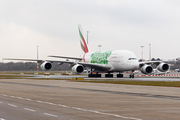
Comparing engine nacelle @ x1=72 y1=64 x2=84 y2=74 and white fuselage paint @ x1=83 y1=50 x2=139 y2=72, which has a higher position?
white fuselage paint @ x1=83 y1=50 x2=139 y2=72

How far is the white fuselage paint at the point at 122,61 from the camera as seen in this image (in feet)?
201

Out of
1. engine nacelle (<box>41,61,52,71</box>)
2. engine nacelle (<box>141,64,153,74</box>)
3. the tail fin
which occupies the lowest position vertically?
engine nacelle (<box>141,64,153,74</box>)

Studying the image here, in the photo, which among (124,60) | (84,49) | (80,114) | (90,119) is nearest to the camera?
(90,119)

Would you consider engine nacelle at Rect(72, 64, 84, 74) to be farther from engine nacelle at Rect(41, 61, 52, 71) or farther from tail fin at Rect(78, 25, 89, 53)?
tail fin at Rect(78, 25, 89, 53)

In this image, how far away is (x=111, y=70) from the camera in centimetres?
6606

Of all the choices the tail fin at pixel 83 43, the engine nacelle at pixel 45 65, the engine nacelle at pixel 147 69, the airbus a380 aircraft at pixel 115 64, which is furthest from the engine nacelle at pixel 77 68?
the tail fin at pixel 83 43

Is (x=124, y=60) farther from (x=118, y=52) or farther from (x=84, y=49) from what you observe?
(x=84, y=49)

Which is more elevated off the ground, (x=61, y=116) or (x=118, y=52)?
(x=118, y=52)

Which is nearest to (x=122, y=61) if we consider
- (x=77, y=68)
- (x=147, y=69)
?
(x=147, y=69)

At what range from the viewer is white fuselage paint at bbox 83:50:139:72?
61.1 meters

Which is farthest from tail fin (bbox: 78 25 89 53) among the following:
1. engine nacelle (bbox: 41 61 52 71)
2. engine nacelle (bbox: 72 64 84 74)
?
engine nacelle (bbox: 72 64 84 74)

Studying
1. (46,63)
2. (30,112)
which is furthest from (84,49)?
(30,112)

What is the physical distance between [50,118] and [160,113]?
537cm

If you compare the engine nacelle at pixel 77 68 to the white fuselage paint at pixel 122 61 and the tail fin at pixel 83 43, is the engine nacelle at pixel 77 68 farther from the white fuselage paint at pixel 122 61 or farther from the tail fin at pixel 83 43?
the tail fin at pixel 83 43
